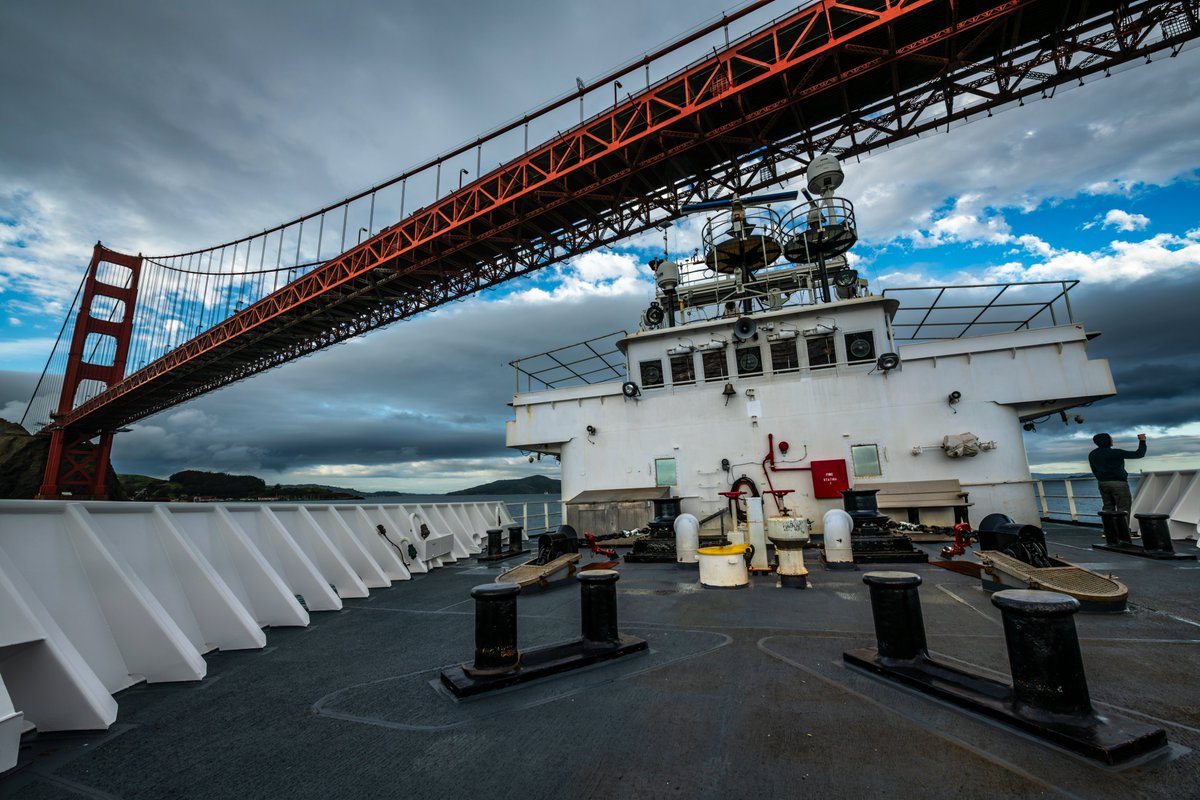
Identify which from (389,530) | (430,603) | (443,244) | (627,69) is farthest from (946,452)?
(443,244)

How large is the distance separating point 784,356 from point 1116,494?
23.3 ft

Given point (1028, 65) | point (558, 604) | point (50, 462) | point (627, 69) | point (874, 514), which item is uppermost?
point (627, 69)

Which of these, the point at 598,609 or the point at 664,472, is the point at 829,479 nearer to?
the point at 664,472

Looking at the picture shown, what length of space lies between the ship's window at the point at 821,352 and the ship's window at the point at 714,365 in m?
2.30

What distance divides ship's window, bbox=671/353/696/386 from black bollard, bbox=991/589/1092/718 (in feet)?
37.4

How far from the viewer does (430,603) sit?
22.8ft

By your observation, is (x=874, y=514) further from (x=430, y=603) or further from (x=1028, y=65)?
(x=1028, y=65)

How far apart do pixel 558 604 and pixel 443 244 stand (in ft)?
77.3

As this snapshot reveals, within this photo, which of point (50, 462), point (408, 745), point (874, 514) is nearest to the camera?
point (408, 745)

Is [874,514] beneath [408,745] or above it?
above

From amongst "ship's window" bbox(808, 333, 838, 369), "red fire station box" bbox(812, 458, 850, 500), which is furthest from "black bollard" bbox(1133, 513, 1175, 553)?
"ship's window" bbox(808, 333, 838, 369)

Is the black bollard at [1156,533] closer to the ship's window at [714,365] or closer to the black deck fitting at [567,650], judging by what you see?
the ship's window at [714,365]

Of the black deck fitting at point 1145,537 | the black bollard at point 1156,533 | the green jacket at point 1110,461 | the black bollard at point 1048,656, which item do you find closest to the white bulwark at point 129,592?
the black bollard at point 1048,656

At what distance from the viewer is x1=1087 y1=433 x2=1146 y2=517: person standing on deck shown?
30.3ft
